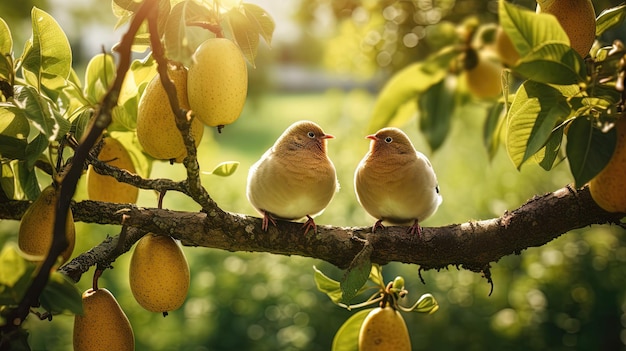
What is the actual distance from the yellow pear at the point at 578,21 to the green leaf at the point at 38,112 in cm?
42

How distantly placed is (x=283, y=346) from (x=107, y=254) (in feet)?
3.61

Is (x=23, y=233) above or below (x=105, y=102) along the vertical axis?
below

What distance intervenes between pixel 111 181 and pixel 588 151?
1.57ft

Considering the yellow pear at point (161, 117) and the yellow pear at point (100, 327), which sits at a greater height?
the yellow pear at point (161, 117)

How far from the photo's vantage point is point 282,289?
69.1 inches

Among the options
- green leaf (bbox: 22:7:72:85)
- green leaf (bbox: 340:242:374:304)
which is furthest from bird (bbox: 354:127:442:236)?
green leaf (bbox: 22:7:72:85)

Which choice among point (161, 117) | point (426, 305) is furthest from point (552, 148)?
point (161, 117)

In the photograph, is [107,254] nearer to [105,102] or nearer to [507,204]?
[105,102]

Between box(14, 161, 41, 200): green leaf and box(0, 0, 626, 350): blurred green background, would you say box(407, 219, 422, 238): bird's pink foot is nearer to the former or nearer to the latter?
box(14, 161, 41, 200): green leaf

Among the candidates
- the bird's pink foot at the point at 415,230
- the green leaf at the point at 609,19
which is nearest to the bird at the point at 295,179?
the bird's pink foot at the point at 415,230

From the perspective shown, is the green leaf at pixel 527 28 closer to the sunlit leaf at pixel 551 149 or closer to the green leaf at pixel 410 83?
the sunlit leaf at pixel 551 149

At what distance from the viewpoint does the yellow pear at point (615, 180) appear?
18.1 inches

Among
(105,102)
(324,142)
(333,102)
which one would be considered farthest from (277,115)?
(105,102)

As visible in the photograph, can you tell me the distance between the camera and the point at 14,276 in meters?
0.41
